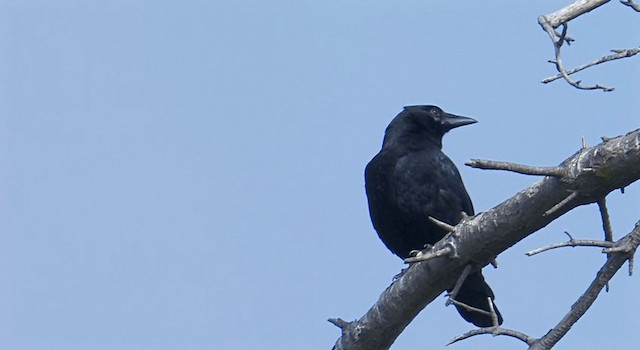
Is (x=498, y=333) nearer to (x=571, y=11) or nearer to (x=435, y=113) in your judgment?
(x=571, y=11)

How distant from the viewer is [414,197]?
673 cm

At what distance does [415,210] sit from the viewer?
22.0ft

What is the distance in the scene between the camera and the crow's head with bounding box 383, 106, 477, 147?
7223mm

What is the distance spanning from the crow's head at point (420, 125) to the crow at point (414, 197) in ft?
0.12

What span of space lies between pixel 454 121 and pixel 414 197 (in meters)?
1.12

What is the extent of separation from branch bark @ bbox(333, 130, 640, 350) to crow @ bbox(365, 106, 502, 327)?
1.61 m

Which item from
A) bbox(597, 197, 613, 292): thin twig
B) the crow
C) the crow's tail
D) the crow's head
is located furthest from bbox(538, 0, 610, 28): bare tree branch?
the crow's head

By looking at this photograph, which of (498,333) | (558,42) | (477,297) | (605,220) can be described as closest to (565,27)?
(558,42)

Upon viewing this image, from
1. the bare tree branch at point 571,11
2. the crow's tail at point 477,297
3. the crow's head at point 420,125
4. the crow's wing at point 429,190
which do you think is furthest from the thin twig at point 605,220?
the crow's head at point 420,125

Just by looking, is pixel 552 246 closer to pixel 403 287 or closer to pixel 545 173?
pixel 545 173

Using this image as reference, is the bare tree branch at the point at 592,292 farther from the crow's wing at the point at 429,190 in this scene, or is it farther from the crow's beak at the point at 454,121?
the crow's beak at the point at 454,121

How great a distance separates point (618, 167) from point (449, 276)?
3.28 ft

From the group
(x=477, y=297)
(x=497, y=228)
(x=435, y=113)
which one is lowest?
(x=497, y=228)

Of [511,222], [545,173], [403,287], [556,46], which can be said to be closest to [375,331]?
[403,287]
